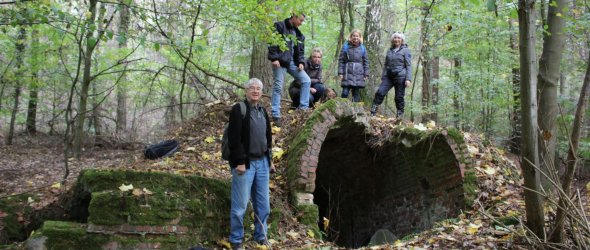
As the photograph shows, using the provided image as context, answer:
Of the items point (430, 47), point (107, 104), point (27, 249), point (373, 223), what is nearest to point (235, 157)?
point (27, 249)

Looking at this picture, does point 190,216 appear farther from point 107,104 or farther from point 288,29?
point 107,104

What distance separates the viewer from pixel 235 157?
501 cm

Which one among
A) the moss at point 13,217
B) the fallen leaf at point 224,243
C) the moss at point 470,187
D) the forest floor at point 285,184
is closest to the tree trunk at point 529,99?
the forest floor at point 285,184

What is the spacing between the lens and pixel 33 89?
41.7ft

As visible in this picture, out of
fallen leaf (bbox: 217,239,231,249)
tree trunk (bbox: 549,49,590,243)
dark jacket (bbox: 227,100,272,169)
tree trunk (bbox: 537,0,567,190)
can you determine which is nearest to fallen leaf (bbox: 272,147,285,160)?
fallen leaf (bbox: 217,239,231,249)

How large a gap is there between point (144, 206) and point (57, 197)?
191 centimetres

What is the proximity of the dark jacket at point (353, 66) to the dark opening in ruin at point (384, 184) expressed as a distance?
3.97 feet

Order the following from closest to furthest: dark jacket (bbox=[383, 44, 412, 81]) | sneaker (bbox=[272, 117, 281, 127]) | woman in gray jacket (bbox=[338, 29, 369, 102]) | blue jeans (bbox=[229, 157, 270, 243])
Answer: blue jeans (bbox=[229, 157, 270, 243])
sneaker (bbox=[272, 117, 281, 127])
dark jacket (bbox=[383, 44, 412, 81])
woman in gray jacket (bbox=[338, 29, 369, 102])

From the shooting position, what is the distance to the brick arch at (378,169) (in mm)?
6758

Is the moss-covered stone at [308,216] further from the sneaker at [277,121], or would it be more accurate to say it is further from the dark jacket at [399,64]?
the dark jacket at [399,64]

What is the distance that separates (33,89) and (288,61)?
30.4 feet

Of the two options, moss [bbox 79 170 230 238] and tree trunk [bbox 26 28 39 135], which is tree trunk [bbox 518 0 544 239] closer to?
moss [bbox 79 170 230 238]

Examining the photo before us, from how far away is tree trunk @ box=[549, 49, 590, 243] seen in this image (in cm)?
392

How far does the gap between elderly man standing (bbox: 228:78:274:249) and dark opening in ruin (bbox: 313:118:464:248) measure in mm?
1795
